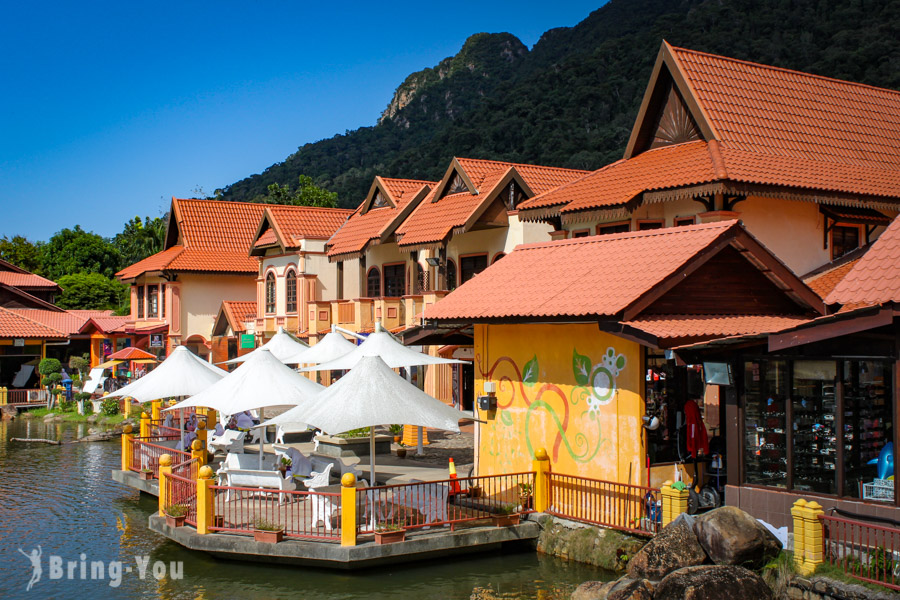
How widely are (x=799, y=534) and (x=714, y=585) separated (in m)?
1.68

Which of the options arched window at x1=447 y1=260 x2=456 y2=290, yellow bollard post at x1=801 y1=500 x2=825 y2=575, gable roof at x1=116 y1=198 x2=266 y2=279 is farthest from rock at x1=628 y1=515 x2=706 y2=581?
gable roof at x1=116 y1=198 x2=266 y2=279

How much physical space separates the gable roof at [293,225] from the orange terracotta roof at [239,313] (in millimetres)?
3290

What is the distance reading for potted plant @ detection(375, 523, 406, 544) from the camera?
14500 mm

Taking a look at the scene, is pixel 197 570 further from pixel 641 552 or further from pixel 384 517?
pixel 641 552

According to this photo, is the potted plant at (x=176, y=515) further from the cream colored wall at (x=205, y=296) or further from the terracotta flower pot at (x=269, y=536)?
the cream colored wall at (x=205, y=296)

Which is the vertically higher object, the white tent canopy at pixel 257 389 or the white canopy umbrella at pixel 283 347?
the white canopy umbrella at pixel 283 347

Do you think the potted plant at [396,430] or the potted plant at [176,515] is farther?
the potted plant at [396,430]

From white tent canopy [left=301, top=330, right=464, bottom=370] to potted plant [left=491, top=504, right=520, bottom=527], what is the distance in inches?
275

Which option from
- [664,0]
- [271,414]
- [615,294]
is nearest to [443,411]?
[615,294]

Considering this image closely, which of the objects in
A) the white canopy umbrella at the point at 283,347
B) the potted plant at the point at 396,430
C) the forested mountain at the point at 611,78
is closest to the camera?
the potted plant at the point at 396,430

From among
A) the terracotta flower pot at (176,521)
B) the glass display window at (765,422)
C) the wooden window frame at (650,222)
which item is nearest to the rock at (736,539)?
the glass display window at (765,422)

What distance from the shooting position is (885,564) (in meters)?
11.4

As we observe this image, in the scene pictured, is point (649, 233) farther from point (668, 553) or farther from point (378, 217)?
point (378, 217)

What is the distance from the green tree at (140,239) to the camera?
70.1m
